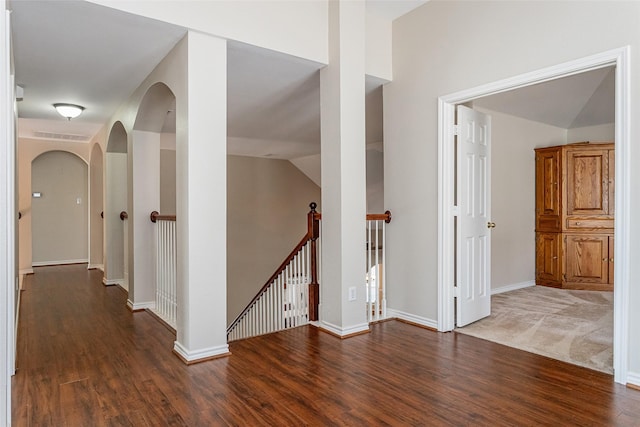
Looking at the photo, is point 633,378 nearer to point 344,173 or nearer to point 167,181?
point 344,173

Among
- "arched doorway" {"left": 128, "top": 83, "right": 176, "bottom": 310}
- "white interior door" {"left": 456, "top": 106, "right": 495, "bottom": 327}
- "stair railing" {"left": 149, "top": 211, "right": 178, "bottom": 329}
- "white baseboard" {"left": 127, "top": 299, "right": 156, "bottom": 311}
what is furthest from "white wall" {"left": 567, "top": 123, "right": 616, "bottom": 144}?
"white baseboard" {"left": 127, "top": 299, "right": 156, "bottom": 311}

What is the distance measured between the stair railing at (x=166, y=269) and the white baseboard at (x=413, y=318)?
214 centimetres

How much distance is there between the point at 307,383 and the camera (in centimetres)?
249

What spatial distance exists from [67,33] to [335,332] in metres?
3.21

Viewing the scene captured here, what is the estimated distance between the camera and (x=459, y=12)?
3.39 meters

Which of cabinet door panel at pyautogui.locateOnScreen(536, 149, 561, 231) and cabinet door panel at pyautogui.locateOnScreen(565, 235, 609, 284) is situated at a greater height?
cabinet door panel at pyautogui.locateOnScreen(536, 149, 561, 231)

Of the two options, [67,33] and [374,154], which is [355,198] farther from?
[374,154]

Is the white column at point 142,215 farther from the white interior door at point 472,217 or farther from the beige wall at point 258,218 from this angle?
the beige wall at point 258,218

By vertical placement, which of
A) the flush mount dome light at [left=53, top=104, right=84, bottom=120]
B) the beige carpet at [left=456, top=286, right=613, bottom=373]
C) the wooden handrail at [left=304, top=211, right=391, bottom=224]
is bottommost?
the beige carpet at [left=456, top=286, right=613, bottom=373]

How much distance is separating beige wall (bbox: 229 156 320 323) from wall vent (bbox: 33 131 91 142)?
107 inches

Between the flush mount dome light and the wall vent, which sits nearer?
the flush mount dome light

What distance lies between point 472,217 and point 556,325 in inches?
51.2

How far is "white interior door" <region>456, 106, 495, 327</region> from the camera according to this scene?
358 centimetres

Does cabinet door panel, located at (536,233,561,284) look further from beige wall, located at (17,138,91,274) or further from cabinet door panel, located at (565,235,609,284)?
beige wall, located at (17,138,91,274)
